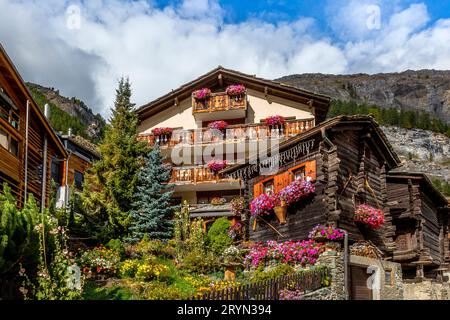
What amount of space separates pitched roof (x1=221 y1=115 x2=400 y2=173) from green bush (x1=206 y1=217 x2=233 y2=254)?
110 inches

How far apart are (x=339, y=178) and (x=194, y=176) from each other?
1243 centimetres

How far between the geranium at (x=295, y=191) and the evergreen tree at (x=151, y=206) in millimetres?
6180

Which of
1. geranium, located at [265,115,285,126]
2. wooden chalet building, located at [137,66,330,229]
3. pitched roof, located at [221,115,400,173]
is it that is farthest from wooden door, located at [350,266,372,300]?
geranium, located at [265,115,285,126]

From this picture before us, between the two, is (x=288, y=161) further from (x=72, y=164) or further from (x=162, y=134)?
(x=72, y=164)

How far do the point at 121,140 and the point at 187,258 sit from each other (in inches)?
314

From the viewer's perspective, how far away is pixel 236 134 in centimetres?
3075

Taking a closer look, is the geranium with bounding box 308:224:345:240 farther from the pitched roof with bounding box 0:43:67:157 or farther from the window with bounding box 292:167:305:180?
the pitched roof with bounding box 0:43:67:157

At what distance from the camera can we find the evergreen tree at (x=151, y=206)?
923 inches

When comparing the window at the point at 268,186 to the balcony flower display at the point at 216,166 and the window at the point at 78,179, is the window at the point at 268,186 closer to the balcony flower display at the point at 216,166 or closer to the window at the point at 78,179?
the balcony flower display at the point at 216,166

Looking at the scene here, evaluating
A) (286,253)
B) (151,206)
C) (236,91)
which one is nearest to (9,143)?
(151,206)

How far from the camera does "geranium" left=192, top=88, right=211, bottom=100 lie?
32375mm

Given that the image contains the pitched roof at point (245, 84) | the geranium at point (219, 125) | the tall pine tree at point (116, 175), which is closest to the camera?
the tall pine tree at point (116, 175)

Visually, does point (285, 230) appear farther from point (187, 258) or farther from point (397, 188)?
point (397, 188)

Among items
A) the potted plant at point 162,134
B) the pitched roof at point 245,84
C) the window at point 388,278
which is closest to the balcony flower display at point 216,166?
the potted plant at point 162,134
